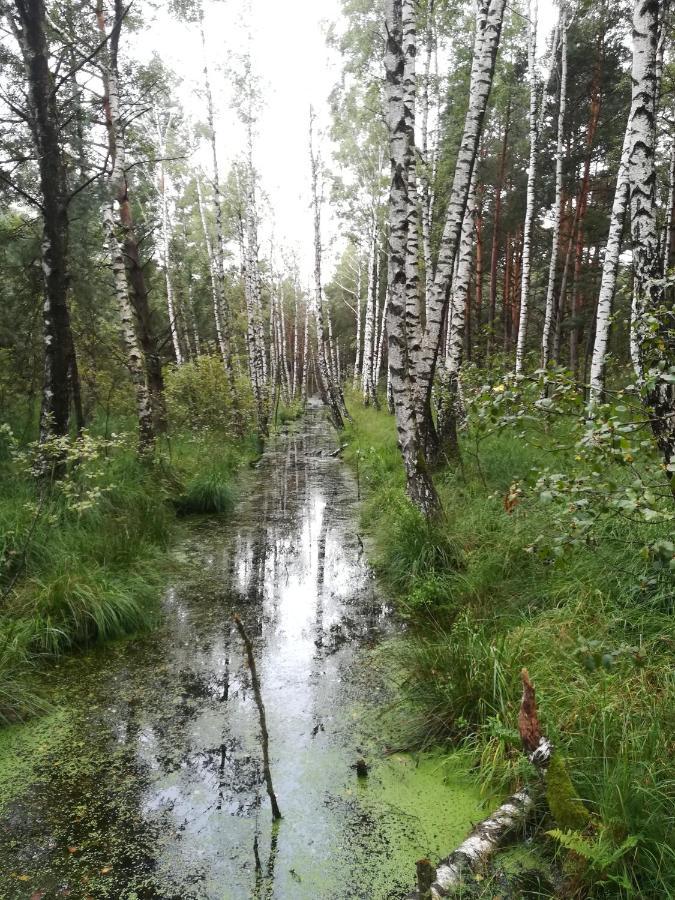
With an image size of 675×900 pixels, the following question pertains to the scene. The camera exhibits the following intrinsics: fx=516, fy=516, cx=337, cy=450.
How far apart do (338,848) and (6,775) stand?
1934mm

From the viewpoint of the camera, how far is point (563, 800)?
2127 mm

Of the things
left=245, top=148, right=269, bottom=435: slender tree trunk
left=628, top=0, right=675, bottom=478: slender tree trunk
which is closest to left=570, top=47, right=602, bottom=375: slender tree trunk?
left=245, top=148, right=269, bottom=435: slender tree trunk

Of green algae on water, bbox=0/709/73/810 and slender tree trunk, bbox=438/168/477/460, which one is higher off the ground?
slender tree trunk, bbox=438/168/477/460

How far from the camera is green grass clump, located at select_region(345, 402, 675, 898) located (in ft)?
6.72

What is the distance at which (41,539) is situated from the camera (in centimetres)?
483

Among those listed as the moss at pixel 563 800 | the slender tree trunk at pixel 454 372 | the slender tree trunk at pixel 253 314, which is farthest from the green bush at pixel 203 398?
the moss at pixel 563 800

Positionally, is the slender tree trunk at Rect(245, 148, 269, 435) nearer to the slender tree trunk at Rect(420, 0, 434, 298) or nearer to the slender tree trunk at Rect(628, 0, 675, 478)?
the slender tree trunk at Rect(420, 0, 434, 298)

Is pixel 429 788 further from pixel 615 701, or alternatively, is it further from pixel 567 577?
pixel 567 577

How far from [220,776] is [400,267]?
533 centimetres

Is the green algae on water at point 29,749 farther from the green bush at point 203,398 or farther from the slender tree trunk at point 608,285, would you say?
the green bush at point 203,398

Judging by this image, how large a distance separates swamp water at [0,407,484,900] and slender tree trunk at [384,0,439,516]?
1597 mm

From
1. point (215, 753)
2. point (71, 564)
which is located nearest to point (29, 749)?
point (215, 753)

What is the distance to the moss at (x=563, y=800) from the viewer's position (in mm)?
2115

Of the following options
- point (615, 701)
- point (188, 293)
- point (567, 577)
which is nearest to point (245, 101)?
point (188, 293)
